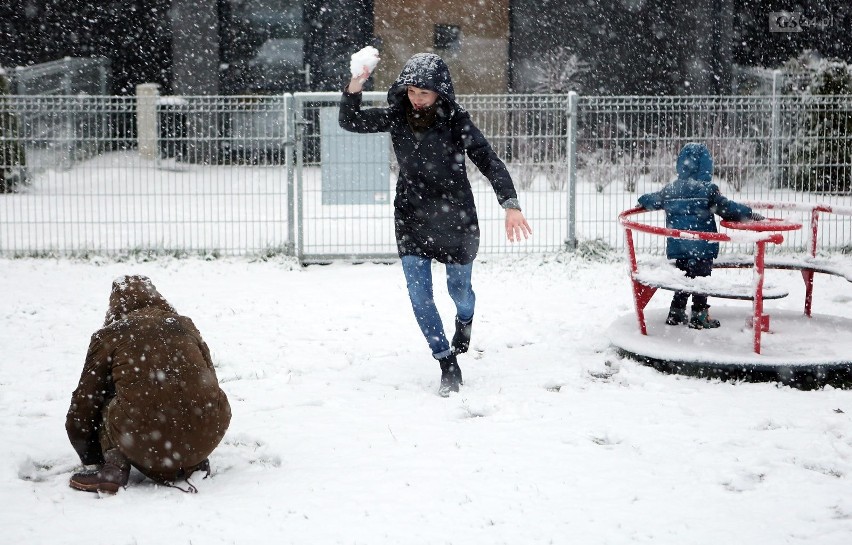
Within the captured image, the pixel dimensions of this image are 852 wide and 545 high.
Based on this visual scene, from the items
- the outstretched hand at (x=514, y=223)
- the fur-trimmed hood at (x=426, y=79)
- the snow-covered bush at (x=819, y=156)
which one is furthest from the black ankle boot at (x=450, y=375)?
the snow-covered bush at (x=819, y=156)

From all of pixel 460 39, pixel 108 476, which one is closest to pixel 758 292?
pixel 108 476

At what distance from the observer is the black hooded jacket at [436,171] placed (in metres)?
5.42

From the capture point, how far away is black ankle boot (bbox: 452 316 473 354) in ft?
19.6

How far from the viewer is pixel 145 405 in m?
3.87

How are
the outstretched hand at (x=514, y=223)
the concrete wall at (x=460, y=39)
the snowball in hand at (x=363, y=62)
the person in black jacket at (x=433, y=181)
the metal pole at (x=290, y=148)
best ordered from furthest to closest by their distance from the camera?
the concrete wall at (x=460, y=39), the metal pole at (x=290, y=148), the person in black jacket at (x=433, y=181), the outstretched hand at (x=514, y=223), the snowball in hand at (x=363, y=62)

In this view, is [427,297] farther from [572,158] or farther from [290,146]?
[572,158]

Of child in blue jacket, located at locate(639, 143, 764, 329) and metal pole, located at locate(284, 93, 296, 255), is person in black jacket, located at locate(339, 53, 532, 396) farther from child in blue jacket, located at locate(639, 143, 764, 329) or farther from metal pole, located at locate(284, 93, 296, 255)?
metal pole, located at locate(284, 93, 296, 255)

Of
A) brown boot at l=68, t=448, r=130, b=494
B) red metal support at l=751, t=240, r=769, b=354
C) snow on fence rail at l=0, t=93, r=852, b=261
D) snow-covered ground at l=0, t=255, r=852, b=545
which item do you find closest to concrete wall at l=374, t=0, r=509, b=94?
snow on fence rail at l=0, t=93, r=852, b=261

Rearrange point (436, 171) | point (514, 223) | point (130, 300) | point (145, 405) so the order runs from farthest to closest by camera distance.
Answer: point (436, 171) < point (514, 223) < point (130, 300) < point (145, 405)

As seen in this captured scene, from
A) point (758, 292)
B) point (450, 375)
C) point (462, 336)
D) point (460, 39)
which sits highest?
point (460, 39)

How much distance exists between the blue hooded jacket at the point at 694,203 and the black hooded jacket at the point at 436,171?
5.21 ft

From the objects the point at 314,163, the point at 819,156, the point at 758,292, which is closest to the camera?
the point at 758,292

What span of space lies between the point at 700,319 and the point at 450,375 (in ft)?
6.84

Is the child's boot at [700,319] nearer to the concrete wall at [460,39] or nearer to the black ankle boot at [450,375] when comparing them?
the black ankle boot at [450,375]
